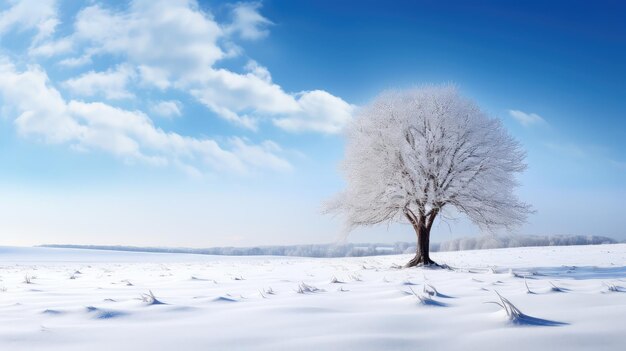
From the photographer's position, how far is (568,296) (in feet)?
15.8

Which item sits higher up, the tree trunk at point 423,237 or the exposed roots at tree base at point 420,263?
the tree trunk at point 423,237

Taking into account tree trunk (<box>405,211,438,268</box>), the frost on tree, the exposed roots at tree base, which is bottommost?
the exposed roots at tree base

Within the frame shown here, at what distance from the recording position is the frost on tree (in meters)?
16.7

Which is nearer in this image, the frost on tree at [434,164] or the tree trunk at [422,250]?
the frost on tree at [434,164]

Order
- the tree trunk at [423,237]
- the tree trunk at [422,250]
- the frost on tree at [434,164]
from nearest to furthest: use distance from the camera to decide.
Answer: the frost on tree at [434,164]
the tree trunk at [422,250]
the tree trunk at [423,237]

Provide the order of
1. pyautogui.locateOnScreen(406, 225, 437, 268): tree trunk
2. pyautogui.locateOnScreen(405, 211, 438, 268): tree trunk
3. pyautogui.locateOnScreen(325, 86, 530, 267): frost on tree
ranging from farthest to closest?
pyautogui.locateOnScreen(405, 211, 438, 268): tree trunk < pyautogui.locateOnScreen(406, 225, 437, 268): tree trunk < pyautogui.locateOnScreen(325, 86, 530, 267): frost on tree

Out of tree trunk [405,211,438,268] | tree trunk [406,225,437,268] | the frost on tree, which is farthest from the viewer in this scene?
tree trunk [405,211,438,268]

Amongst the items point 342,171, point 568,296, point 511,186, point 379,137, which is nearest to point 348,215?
point 342,171

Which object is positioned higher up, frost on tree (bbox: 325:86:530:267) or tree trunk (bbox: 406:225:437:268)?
frost on tree (bbox: 325:86:530:267)

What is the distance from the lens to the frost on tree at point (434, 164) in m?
16.7

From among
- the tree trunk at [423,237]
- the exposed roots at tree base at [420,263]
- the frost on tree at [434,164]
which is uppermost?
the frost on tree at [434,164]

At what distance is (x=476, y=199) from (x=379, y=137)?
4.58 metres

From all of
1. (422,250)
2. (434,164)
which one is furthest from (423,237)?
(434,164)

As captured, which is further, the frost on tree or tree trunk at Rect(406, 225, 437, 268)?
tree trunk at Rect(406, 225, 437, 268)
